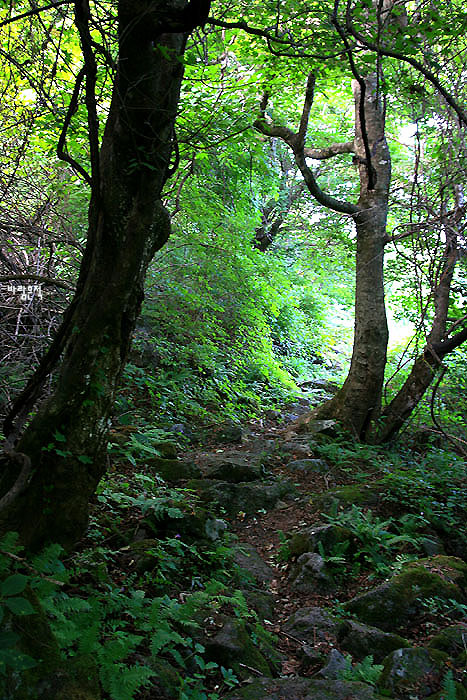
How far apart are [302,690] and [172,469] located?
3525 mm

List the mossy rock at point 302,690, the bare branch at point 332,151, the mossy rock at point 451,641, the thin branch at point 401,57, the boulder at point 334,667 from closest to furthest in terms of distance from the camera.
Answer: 1. the mossy rock at point 302,690
2. the boulder at point 334,667
3. the mossy rock at point 451,641
4. the thin branch at point 401,57
5. the bare branch at point 332,151

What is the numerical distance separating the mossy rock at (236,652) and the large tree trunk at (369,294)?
5.99 m

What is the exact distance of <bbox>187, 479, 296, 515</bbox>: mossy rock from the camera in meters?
5.57

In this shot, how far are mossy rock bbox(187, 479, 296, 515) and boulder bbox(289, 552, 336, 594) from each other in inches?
53.2

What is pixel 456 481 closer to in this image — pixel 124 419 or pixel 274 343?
pixel 124 419

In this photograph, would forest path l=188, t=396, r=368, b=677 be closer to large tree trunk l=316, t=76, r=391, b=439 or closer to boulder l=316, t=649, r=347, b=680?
boulder l=316, t=649, r=347, b=680

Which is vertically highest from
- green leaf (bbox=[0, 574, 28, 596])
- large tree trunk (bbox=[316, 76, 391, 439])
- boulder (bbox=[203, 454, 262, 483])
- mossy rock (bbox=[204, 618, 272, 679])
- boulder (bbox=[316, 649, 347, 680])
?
large tree trunk (bbox=[316, 76, 391, 439])

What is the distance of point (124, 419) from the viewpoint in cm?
448

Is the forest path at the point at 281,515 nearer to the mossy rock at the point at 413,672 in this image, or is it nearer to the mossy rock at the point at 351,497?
the mossy rock at the point at 351,497

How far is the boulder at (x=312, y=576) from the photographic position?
13.6 ft

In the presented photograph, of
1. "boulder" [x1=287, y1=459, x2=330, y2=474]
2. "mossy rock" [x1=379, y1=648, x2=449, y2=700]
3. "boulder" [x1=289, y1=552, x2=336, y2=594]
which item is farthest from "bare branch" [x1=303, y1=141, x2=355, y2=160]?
"mossy rock" [x1=379, y1=648, x2=449, y2=700]

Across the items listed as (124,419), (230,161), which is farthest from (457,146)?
(124,419)

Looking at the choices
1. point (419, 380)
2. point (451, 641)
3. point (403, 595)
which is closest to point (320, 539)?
point (403, 595)

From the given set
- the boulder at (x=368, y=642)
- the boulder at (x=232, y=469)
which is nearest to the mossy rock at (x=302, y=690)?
the boulder at (x=368, y=642)
